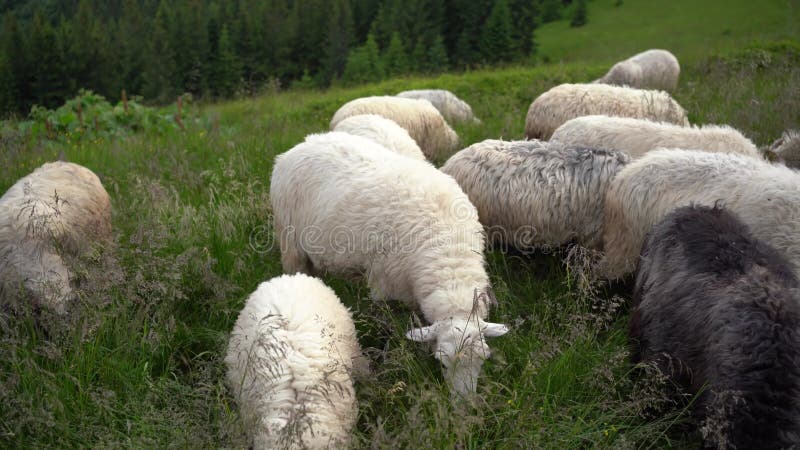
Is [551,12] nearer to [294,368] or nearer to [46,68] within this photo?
[46,68]

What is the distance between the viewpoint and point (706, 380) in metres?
2.82

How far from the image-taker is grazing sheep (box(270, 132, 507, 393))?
11.1 ft

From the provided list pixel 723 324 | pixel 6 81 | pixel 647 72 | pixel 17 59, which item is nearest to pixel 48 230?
pixel 723 324

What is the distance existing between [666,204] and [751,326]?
1.63 meters

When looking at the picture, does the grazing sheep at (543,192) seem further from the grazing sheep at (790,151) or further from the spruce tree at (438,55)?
the spruce tree at (438,55)

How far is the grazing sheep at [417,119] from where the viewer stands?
8.02 m

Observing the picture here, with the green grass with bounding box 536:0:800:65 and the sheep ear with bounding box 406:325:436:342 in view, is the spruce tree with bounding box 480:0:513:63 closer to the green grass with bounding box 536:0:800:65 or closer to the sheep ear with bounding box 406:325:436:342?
the green grass with bounding box 536:0:800:65

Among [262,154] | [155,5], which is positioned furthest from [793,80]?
[155,5]

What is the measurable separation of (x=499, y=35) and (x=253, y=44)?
53.0 ft

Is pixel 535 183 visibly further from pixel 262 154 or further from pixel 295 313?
pixel 262 154

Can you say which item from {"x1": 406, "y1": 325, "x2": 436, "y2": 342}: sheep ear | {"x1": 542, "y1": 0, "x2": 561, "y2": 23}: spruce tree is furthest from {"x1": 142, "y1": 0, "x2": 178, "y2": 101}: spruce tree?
{"x1": 406, "y1": 325, "x2": 436, "y2": 342}: sheep ear

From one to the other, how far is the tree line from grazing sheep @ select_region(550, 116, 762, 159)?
29070 mm

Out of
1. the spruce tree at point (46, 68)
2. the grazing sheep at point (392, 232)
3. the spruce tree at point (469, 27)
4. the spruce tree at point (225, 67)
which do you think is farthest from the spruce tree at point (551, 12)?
the grazing sheep at point (392, 232)

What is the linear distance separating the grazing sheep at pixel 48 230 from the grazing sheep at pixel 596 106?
5.12 meters
